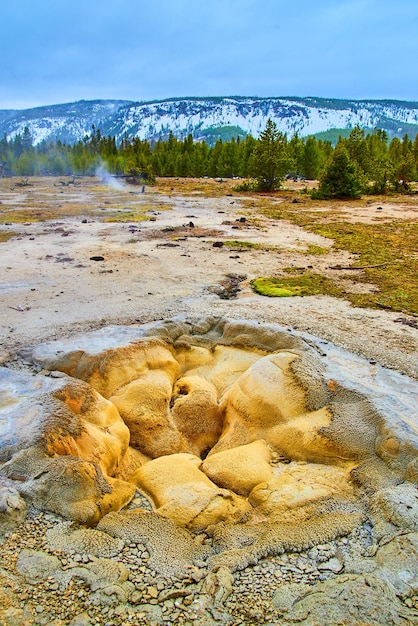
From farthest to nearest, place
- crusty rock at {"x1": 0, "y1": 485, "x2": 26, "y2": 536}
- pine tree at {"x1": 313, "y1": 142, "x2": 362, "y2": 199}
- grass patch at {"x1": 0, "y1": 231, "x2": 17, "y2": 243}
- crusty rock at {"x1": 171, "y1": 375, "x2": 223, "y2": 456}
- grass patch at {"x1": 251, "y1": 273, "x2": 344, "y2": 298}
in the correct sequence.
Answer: pine tree at {"x1": 313, "y1": 142, "x2": 362, "y2": 199}, grass patch at {"x1": 0, "y1": 231, "x2": 17, "y2": 243}, grass patch at {"x1": 251, "y1": 273, "x2": 344, "y2": 298}, crusty rock at {"x1": 171, "y1": 375, "x2": 223, "y2": 456}, crusty rock at {"x1": 0, "y1": 485, "x2": 26, "y2": 536}

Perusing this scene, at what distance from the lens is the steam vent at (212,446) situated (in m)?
4.04

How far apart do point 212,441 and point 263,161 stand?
35912 millimetres

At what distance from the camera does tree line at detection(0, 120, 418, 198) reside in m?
36.8

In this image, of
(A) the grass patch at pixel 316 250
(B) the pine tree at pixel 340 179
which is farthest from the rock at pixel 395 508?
(B) the pine tree at pixel 340 179

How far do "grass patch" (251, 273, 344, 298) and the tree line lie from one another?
81.6 feet

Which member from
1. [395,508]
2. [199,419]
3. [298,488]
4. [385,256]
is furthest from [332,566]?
[385,256]

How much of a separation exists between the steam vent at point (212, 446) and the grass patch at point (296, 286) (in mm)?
2969

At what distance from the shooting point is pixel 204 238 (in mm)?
17812

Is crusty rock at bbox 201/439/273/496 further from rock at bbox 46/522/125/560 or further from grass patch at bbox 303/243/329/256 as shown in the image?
grass patch at bbox 303/243/329/256

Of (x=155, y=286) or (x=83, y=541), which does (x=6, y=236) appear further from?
(x=83, y=541)

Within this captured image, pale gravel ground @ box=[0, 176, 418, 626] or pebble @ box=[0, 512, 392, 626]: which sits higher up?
pale gravel ground @ box=[0, 176, 418, 626]

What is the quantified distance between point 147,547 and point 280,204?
96.1 ft

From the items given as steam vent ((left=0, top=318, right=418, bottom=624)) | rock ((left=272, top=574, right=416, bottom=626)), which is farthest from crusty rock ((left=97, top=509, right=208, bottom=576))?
rock ((left=272, top=574, right=416, bottom=626))

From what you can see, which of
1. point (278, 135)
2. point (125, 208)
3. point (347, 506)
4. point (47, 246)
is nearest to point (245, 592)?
point (347, 506)
